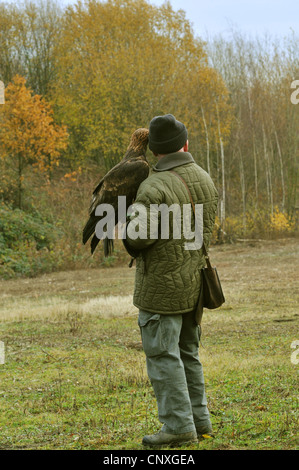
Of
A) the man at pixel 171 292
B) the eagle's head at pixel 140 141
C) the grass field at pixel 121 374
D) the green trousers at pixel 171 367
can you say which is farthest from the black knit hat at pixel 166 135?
the grass field at pixel 121 374

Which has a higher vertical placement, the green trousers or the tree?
the tree

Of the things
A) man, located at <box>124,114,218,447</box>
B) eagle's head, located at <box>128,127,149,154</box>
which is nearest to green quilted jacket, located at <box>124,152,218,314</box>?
man, located at <box>124,114,218,447</box>

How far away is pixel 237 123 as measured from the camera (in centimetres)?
3153

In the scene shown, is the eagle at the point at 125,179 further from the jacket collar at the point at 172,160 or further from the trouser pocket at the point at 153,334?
the trouser pocket at the point at 153,334

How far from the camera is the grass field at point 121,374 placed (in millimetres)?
4477

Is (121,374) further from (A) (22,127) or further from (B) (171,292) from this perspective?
(A) (22,127)

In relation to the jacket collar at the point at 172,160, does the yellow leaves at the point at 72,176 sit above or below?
above

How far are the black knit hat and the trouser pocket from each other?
1.13 m

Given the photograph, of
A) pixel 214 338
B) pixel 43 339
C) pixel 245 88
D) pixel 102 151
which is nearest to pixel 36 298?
pixel 43 339

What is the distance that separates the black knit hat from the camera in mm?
4051

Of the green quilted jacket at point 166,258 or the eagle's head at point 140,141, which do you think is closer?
the green quilted jacket at point 166,258

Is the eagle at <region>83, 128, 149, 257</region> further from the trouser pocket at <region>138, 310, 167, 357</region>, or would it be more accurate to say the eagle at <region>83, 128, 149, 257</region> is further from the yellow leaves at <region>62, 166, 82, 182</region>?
the yellow leaves at <region>62, 166, 82, 182</region>

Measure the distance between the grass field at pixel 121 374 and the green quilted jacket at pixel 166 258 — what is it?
0.95m

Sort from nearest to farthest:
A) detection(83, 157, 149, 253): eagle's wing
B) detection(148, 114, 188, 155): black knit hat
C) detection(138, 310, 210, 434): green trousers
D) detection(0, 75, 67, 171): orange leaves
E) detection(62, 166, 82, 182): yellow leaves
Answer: detection(138, 310, 210, 434): green trousers < detection(148, 114, 188, 155): black knit hat < detection(83, 157, 149, 253): eagle's wing < detection(0, 75, 67, 171): orange leaves < detection(62, 166, 82, 182): yellow leaves
